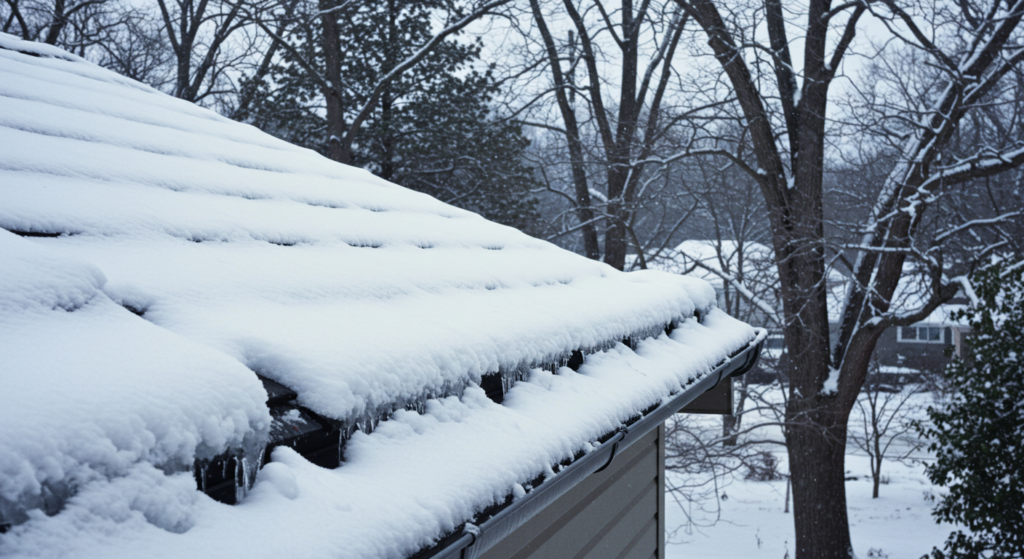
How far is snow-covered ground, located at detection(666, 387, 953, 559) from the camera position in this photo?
11.4 metres

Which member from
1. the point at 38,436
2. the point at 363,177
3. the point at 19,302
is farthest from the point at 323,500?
the point at 363,177

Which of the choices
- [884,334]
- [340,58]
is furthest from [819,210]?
[884,334]

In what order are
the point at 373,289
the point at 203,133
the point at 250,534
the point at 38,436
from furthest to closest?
the point at 203,133 < the point at 373,289 < the point at 250,534 < the point at 38,436

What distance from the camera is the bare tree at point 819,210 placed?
8.04 meters

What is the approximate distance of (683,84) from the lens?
9.34m

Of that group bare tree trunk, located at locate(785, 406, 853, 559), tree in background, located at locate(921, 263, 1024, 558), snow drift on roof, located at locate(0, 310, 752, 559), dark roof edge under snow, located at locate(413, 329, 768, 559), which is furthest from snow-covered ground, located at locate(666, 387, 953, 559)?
snow drift on roof, located at locate(0, 310, 752, 559)

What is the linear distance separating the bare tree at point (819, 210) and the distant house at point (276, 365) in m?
6.65

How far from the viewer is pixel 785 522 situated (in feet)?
45.5

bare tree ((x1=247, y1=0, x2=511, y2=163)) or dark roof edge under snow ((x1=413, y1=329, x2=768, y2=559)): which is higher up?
bare tree ((x1=247, y1=0, x2=511, y2=163))

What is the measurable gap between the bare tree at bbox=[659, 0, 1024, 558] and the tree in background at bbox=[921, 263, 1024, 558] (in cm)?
116

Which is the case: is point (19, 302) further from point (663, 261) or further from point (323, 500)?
point (663, 261)


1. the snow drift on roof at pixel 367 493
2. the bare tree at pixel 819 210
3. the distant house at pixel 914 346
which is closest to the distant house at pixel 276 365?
the snow drift on roof at pixel 367 493

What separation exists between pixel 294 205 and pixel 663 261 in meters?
11.8

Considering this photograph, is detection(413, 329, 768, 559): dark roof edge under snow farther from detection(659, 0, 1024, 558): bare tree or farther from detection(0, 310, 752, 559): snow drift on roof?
detection(659, 0, 1024, 558): bare tree
